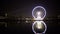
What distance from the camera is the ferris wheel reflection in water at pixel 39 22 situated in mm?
1296

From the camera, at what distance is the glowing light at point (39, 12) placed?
1292mm

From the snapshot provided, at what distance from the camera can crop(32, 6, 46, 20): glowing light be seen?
4.24 ft

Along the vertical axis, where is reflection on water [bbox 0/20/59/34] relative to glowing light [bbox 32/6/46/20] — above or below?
below

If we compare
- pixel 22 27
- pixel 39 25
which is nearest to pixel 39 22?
pixel 39 25

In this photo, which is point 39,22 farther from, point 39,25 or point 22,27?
point 22,27

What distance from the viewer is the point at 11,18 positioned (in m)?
1.37

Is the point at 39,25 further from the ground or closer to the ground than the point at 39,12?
closer to the ground

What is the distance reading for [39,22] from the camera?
4.30 feet

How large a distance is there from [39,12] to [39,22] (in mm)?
82

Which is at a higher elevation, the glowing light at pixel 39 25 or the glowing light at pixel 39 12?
the glowing light at pixel 39 12

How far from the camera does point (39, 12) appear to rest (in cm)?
133

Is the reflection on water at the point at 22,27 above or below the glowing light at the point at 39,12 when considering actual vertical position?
below

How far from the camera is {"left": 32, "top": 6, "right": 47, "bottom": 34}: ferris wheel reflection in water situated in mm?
1296

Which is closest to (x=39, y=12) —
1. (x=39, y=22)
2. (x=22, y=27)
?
(x=39, y=22)
